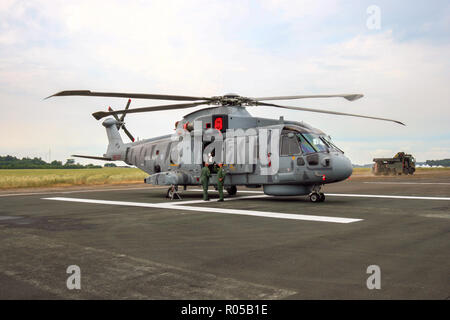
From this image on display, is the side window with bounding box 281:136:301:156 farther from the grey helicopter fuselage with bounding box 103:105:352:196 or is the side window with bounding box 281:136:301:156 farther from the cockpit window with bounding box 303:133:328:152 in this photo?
the cockpit window with bounding box 303:133:328:152

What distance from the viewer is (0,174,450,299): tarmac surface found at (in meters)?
4.19

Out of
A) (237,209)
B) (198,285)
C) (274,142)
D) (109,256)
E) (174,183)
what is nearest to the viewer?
(198,285)

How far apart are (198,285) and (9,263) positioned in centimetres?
312

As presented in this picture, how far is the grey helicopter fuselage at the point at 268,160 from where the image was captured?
13.3 m

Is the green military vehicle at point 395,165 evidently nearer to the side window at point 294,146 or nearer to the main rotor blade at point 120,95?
the side window at point 294,146

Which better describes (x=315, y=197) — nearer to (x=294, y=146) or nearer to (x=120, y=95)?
(x=294, y=146)

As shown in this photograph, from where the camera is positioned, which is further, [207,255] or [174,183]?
[174,183]

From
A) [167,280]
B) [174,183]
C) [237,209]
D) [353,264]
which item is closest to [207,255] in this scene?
[167,280]

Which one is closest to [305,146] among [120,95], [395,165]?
[120,95]

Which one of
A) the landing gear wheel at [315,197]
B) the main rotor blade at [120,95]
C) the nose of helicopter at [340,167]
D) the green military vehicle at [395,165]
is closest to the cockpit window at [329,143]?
the nose of helicopter at [340,167]

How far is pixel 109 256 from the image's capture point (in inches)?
233

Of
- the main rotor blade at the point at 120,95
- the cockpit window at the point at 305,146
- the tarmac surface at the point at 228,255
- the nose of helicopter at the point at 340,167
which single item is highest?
the main rotor blade at the point at 120,95

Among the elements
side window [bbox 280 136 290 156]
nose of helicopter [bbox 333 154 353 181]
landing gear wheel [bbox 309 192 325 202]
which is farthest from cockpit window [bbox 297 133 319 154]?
landing gear wheel [bbox 309 192 325 202]
